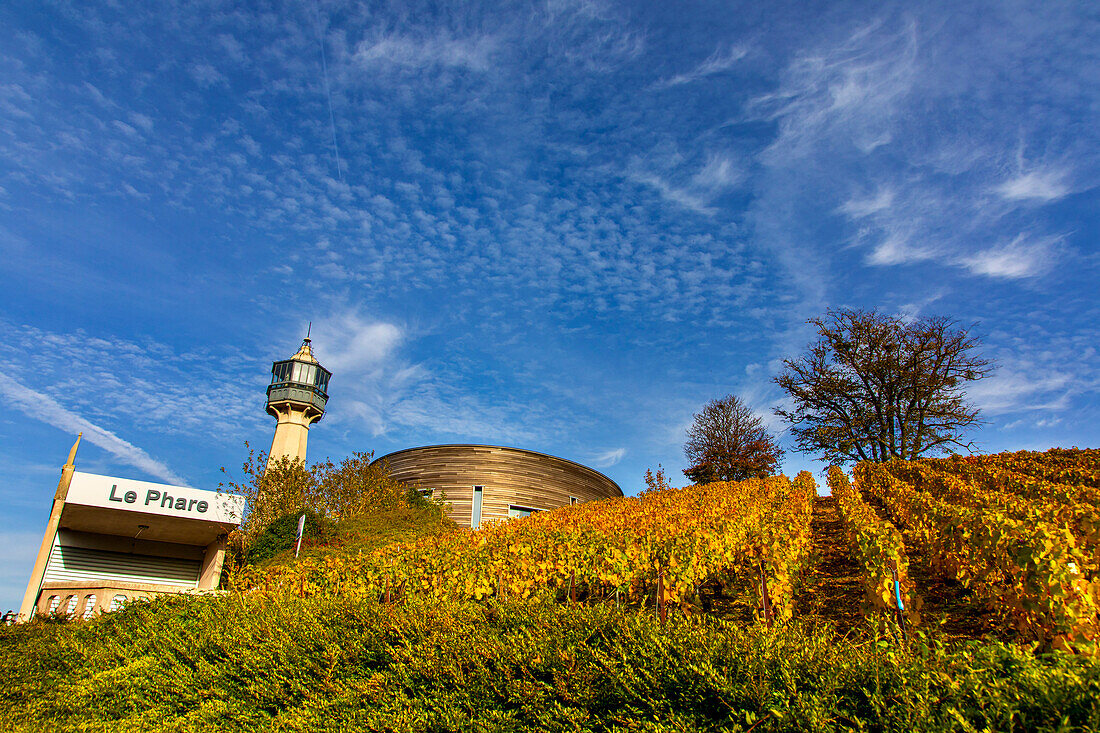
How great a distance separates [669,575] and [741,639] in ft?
13.0

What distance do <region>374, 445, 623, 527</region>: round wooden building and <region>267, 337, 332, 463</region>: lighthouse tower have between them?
29.6ft

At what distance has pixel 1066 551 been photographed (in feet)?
16.3

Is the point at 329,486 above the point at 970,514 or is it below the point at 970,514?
above

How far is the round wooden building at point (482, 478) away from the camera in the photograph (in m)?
28.5

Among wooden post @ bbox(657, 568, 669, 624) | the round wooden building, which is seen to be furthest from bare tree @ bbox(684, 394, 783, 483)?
wooden post @ bbox(657, 568, 669, 624)

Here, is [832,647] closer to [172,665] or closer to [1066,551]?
[1066,551]

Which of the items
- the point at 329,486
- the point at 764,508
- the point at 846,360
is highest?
the point at 846,360

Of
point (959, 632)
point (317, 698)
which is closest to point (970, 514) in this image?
point (959, 632)

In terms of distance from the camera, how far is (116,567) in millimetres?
25047

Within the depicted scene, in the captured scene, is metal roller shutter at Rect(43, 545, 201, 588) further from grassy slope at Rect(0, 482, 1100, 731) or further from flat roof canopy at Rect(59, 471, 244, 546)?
grassy slope at Rect(0, 482, 1100, 731)

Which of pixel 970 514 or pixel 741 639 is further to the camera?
pixel 970 514

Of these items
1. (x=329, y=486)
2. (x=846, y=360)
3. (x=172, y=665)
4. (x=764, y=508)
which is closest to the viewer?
(x=172, y=665)

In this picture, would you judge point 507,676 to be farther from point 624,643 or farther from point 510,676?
point 624,643

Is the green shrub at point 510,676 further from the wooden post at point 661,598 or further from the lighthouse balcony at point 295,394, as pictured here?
the lighthouse balcony at point 295,394
